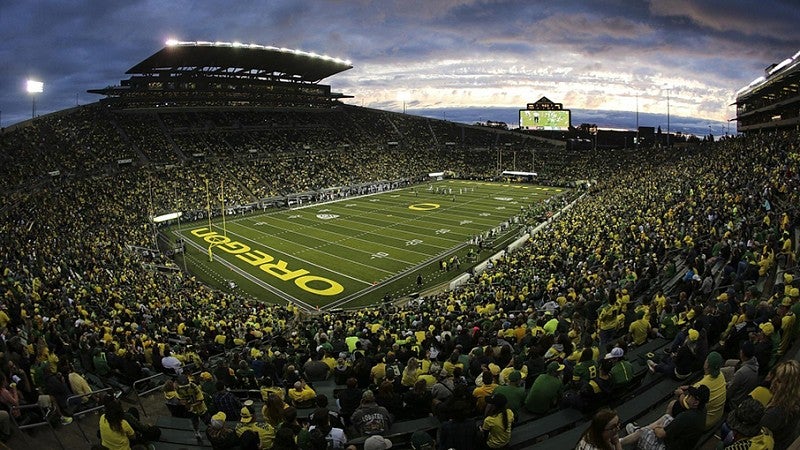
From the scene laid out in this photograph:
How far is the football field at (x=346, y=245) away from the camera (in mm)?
27531

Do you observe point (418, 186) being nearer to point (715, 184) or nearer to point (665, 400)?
point (715, 184)

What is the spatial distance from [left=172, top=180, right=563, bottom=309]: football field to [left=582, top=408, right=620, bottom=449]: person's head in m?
21.4

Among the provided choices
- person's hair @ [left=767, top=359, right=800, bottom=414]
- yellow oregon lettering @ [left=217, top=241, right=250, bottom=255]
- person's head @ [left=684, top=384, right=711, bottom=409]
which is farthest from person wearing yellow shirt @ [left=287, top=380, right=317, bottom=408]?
yellow oregon lettering @ [left=217, top=241, right=250, bottom=255]

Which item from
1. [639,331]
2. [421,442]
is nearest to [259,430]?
[421,442]

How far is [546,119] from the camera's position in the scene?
88625mm

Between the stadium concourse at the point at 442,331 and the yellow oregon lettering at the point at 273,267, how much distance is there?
429 centimetres

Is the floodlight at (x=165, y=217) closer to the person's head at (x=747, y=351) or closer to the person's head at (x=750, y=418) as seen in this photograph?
the person's head at (x=747, y=351)

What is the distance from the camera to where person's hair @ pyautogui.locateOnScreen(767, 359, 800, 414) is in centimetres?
421

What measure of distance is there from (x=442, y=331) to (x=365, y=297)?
47.1 ft

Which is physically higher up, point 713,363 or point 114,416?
point 713,363

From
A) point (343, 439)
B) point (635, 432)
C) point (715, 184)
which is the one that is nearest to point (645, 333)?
point (635, 432)

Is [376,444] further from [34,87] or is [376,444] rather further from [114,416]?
[34,87]

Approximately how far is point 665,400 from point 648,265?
10.3 meters

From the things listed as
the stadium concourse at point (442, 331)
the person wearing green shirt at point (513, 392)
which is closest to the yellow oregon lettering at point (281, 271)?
the stadium concourse at point (442, 331)
